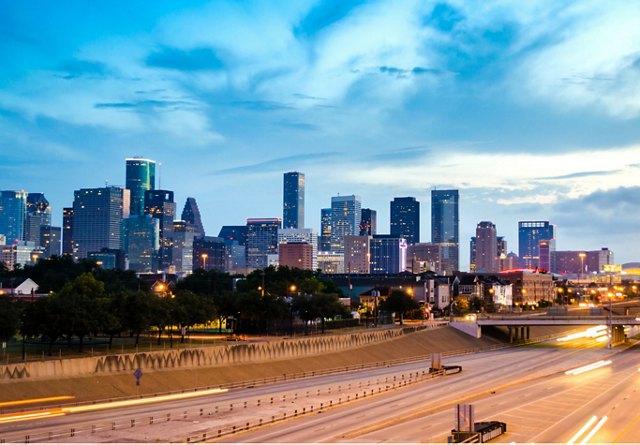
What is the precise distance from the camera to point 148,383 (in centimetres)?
7975

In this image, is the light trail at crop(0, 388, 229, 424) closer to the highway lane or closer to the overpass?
the highway lane

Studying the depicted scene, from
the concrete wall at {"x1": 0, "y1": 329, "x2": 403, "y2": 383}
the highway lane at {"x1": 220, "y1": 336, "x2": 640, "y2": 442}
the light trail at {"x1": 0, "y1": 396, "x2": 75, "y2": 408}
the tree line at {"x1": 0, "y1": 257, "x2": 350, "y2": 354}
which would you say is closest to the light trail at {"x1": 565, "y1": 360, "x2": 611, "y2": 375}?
the highway lane at {"x1": 220, "y1": 336, "x2": 640, "y2": 442}

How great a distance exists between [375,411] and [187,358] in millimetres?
25536

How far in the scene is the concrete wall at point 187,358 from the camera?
239 feet

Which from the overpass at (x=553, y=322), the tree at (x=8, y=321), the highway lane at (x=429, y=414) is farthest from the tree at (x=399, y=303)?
the tree at (x=8, y=321)

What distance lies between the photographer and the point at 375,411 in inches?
2756

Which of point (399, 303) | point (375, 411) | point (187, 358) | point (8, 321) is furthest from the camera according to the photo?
point (399, 303)

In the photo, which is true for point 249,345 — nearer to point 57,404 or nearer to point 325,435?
point 57,404

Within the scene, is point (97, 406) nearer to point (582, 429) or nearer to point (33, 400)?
point (33, 400)

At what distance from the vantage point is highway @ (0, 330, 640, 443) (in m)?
57.5

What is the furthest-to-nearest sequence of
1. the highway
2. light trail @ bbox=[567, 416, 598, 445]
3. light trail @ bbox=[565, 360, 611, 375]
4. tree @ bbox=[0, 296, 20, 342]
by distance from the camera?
light trail @ bbox=[565, 360, 611, 375], tree @ bbox=[0, 296, 20, 342], light trail @ bbox=[567, 416, 598, 445], the highway

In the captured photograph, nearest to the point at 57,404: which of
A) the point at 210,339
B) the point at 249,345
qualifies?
the point at 249,345

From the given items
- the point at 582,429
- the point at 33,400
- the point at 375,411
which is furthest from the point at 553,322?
the point at 33,400

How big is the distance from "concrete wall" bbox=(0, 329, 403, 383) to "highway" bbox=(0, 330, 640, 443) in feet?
23.0
